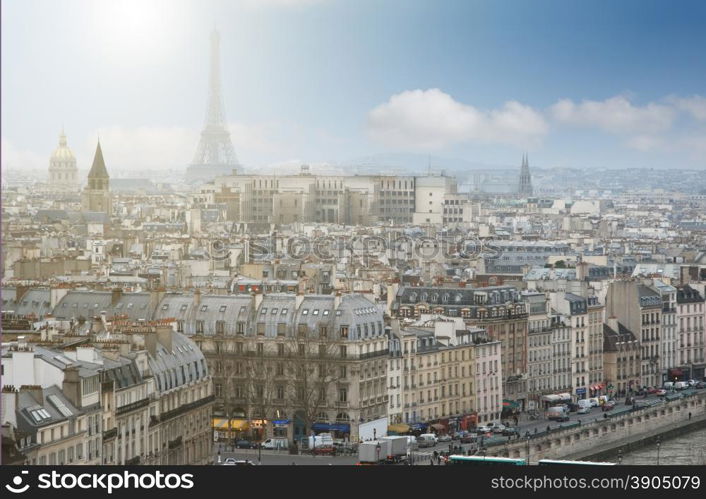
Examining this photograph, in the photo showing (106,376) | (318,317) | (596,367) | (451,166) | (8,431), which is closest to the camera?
(8,431)

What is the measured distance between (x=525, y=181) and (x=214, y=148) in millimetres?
13193

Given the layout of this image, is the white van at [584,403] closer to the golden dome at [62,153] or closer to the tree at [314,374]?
the tree at [314,374]

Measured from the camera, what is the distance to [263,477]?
8.49 metres

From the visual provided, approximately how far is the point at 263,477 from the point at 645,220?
228ft

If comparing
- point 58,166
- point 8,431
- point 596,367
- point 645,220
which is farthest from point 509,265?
point 645,220

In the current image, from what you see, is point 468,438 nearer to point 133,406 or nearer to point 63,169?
point 133,406

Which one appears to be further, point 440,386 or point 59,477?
point 440,386

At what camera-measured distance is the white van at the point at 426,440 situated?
23.1 meters

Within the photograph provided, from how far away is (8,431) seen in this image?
47.0 feet

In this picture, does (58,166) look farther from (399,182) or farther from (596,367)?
(596,367)

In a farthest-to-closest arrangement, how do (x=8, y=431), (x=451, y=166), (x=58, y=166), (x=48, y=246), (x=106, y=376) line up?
(x=451, y=166), (x=58, y=166), (x=48, y=246), (x=106, y=376), (x=8, y=431)

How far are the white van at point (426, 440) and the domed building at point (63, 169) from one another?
114 feet

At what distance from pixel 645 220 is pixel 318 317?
2137 inches

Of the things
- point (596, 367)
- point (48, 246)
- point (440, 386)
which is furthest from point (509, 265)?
point (440, 386)
